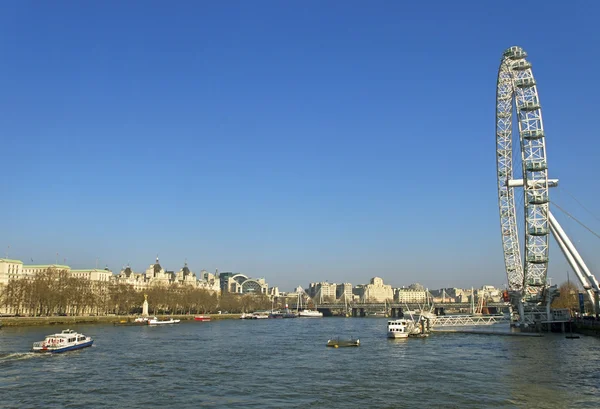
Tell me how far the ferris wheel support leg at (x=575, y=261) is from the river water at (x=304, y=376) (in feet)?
52.3

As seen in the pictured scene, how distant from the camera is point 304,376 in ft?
141

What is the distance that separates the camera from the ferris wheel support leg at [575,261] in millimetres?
80425

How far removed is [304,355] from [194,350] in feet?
44.5

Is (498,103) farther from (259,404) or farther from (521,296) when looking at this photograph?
(259,404)

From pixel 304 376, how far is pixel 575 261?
57.7m

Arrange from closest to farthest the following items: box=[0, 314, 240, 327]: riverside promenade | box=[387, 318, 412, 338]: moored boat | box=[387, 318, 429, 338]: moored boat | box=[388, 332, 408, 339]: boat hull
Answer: box=[388, 332, 408, 339]: boat hull, box=[387, 318, 412, 338]: moored boat, box=[387, 318, 429, 338]: moored boat, box=[0, 314, 240, 327]: riverside promenade

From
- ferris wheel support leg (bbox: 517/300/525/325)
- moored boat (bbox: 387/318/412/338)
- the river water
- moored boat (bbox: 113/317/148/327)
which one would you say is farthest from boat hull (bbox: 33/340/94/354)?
ferris wheel support leg (bbox: 517/300/525/325)

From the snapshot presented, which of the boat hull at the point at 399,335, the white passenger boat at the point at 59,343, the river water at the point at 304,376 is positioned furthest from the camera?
the boat hull at the point at 399,335

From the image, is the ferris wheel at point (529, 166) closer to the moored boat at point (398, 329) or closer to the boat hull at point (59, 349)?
Result: the moored boat at point (398, 329)

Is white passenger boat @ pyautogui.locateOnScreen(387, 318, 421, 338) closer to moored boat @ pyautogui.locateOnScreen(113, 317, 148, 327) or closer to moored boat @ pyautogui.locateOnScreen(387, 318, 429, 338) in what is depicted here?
moored boat @ pyautogui.locateOnScreen(387, 318, 429, 338)

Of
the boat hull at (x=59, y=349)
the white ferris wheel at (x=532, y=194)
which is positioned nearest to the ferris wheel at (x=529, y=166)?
the white ferris wheel at (x=532, y=194)

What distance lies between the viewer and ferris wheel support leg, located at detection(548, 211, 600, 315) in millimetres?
80425

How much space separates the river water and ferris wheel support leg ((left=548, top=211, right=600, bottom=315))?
52.3 ft

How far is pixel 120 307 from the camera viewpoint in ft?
495
